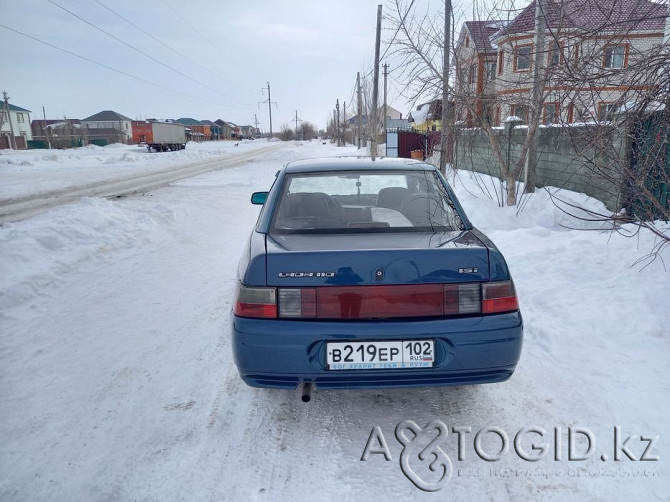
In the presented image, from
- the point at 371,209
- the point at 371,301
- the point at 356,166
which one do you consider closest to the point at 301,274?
the point at 371,301

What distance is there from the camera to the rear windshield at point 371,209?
2.94 meters

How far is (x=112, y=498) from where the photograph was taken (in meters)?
2.05

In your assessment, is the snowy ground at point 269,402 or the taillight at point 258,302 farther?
the taillight at point 258,302

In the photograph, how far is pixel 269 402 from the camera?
2820 mm

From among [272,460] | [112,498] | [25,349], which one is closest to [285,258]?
[272,460]

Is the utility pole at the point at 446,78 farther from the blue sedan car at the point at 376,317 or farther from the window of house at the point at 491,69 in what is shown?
the blue sedan car at the point at 376,317

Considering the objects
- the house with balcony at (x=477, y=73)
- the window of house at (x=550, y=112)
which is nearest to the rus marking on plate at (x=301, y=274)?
the window of house at (x=550, y=112)

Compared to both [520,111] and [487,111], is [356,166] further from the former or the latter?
[520,111]

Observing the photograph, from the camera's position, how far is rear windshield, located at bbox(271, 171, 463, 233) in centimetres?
294

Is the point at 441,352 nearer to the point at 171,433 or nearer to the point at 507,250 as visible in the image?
the point at 171,433

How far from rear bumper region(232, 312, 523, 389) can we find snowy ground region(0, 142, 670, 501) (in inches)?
14.8

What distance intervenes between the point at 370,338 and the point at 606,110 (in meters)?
3.66

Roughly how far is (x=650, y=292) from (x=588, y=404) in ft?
6.11

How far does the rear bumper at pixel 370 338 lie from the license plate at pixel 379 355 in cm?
3
